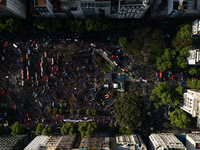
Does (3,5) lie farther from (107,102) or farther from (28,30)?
(107,102)

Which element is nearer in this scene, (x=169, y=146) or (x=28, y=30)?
(x=169, y=146)

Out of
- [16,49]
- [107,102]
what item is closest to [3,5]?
[16,49]

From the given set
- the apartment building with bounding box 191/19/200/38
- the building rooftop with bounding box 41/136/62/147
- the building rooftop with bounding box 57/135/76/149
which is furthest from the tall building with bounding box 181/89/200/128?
the building rooftop with bounding box 41/136/62/147

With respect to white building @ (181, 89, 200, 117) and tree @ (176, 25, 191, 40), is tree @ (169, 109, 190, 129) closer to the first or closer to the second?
white building @ (181, 89, 200, 117)

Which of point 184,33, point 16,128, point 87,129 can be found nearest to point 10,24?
point 16,128

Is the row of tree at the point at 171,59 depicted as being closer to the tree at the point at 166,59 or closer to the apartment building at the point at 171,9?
the tree at the point at 166,59

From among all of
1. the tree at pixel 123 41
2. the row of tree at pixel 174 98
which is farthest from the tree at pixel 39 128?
the row of tree at pixel 174 98
